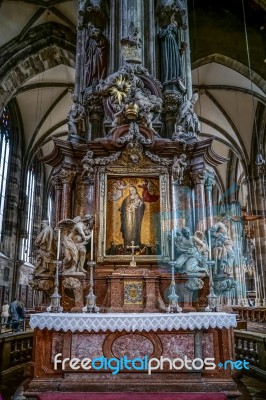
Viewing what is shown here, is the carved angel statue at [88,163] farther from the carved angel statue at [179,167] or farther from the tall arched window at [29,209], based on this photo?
the tall arched window at [29,209]

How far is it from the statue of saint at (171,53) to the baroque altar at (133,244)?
3.3 inches

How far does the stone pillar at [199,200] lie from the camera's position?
6.75 meters

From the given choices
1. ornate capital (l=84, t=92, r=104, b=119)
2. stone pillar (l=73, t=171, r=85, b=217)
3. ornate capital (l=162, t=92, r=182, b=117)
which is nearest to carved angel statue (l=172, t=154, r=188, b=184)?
ornate capital (l=162, t=92, r=182, b=117)

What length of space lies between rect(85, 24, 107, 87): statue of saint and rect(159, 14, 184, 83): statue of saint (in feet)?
4.39

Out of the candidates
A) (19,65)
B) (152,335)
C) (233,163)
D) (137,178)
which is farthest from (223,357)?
(233,163)

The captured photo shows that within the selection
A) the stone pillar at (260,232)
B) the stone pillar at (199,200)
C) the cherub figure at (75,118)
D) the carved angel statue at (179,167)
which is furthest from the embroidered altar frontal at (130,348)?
the stone pillar at (260,232)

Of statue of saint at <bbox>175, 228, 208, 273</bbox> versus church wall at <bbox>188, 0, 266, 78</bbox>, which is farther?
church wall at <bbox>188, 0, 266, 78</bbox>

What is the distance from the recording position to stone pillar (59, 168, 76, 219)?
6.80 meters

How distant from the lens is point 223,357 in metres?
4.75

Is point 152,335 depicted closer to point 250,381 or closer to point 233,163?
point 250,381

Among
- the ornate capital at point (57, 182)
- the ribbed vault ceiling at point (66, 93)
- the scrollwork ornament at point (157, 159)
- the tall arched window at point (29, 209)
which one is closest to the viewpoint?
the scrollwork ornament at point (157, 159)

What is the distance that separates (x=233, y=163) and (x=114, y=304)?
70.1ft

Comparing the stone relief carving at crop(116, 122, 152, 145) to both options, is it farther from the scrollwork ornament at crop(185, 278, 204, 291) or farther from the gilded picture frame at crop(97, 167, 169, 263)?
the scrollwork ornament at crop(185, 278, 204, 291)

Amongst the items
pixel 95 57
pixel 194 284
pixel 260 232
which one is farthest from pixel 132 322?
pixel 260 232
